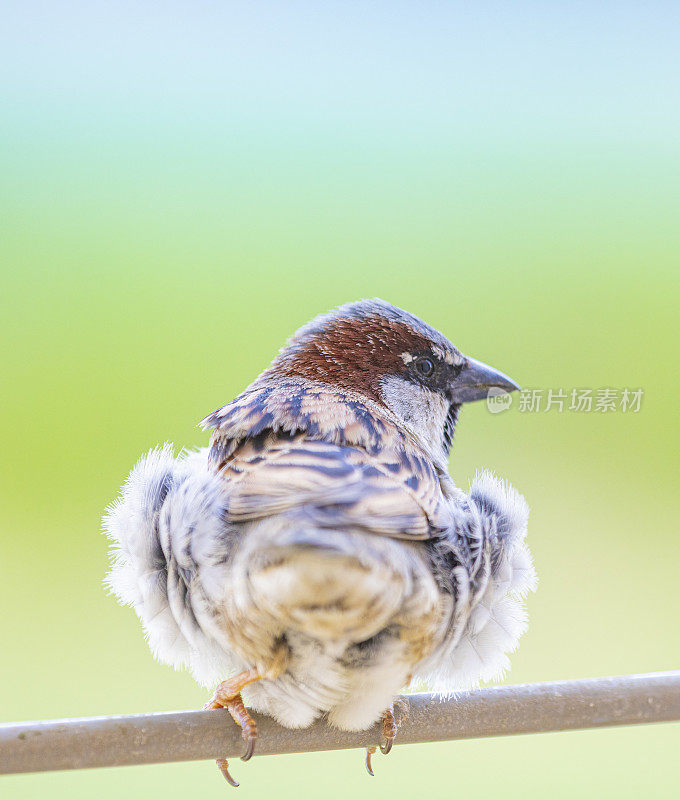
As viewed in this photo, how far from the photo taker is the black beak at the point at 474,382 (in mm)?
1440

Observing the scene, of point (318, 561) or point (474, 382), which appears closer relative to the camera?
point (318, 561)

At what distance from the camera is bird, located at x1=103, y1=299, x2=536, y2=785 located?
960 mm

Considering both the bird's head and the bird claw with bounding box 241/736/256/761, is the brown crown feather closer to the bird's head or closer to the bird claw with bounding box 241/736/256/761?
the bird's head

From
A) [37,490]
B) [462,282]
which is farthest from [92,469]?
[462,282]

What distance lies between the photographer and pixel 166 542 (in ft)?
3.59

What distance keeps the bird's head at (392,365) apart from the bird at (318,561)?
0.03 metres

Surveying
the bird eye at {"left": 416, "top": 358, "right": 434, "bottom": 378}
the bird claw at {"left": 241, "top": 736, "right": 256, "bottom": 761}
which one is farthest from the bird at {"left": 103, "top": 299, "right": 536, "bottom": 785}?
the bird eye at {"left": 416, "top": 358, "right": 434, "bottom": 378}

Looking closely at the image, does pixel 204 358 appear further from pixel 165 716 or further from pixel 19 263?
pixel 165 716

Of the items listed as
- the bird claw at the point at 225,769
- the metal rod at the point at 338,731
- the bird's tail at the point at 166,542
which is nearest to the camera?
the metal rod at the point at 338,731

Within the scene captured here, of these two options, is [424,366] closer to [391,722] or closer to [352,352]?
[352,352]

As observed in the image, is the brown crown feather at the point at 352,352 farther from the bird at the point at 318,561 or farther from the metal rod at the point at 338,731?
the metal rod at the point at 338,731

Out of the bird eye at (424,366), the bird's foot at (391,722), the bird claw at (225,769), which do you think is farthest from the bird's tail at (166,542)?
the bird eye at (424,366)

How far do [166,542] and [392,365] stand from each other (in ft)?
1.54

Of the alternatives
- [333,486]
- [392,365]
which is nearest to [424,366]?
[392,365]
